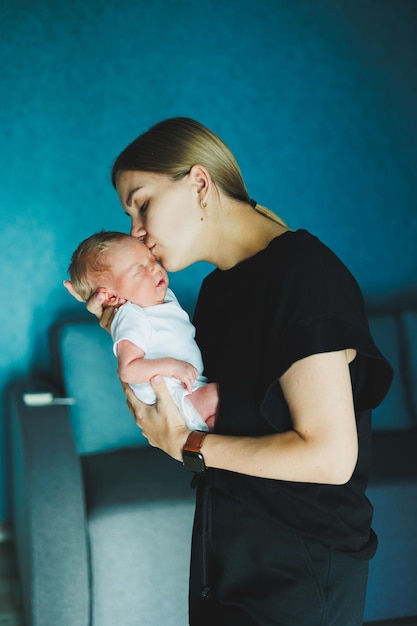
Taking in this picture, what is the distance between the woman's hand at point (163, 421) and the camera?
1223 mm

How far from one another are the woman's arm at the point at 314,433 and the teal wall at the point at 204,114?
183 centimetres

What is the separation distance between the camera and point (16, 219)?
111 inches

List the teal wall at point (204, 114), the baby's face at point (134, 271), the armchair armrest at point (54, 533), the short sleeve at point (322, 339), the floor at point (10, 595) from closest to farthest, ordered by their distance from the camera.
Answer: the short sleeve at point (322, 339)
the baby's face at point (134, 271)
the armchair armrest at point (54, 533)
the floor at point (10, 595)
the teal wall at point (204, 114)

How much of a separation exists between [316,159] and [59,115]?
114 centimetres

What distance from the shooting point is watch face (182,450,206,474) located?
1.15 m

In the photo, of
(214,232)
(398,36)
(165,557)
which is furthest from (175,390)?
(398,36)

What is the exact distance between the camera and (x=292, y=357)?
3.31 ft

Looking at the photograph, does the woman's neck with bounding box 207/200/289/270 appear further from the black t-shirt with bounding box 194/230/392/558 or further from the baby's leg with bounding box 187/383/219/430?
the baby's leg with bounding box 187/383/219/430

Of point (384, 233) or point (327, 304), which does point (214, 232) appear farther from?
point (384, 233)

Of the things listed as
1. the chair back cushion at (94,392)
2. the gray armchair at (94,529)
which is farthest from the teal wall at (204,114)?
the gray armchair at (94,529)

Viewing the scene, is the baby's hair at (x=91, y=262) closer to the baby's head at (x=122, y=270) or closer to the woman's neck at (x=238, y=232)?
the baby's head at (x=122, y=270)

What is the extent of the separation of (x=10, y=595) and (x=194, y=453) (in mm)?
1775

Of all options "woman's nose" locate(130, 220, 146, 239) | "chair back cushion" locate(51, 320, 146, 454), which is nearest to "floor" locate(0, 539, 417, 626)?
"chair back cushion" locate(51, 320, 146, 454)

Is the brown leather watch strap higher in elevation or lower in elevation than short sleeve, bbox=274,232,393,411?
lower
